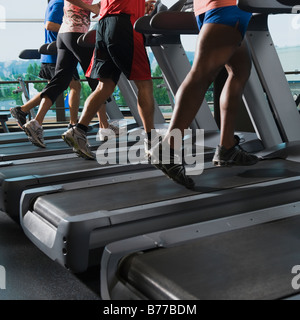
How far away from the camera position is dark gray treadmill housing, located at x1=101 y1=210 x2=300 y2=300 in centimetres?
101

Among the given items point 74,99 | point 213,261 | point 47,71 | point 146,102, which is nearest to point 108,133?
point 74,99

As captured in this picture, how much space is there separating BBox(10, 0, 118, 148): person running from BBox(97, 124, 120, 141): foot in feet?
1.77

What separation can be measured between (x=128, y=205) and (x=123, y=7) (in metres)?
1.34

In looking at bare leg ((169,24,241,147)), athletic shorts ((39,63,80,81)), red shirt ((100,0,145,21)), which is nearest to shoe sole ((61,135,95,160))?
red shirt ((100,0,145,21))

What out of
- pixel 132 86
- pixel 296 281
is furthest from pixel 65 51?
pixel 296 281

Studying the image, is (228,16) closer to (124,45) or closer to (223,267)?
(124,45)

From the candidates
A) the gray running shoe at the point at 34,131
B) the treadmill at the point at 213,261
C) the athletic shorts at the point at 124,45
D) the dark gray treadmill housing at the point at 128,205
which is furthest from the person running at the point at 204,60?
the gray running shoe at the point at 34,131

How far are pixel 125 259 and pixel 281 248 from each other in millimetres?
445

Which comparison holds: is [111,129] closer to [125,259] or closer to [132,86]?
[132,86]

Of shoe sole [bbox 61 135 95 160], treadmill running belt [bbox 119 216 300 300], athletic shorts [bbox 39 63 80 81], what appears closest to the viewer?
treadmill running belt [bbox 119 216 300 300]

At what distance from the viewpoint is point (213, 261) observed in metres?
1.16

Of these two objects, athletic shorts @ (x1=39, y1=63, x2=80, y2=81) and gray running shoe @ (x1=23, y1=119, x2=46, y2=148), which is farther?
athletic shorts @ (x1=39, y1=63, x2=80, y2=81)

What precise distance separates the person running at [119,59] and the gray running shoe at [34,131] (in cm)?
75

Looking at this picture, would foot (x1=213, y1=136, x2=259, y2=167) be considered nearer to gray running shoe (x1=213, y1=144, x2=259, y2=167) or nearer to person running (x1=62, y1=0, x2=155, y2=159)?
gray running shoe (x1=213, y1=144, x2=259, y2=167)
